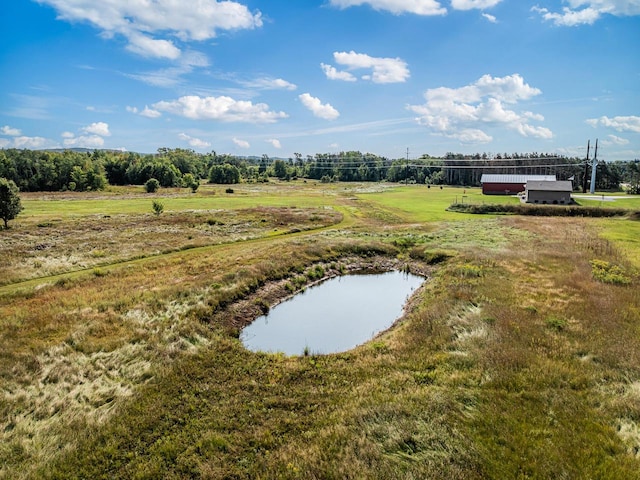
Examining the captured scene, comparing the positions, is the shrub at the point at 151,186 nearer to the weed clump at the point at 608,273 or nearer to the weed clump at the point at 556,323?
the weed clump at the point at 608,273

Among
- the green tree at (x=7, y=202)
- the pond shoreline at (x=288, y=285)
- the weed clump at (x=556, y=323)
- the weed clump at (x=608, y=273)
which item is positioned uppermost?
the green tree at (x=7, y=202)

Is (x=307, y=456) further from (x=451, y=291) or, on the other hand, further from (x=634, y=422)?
(x=451, y=291)

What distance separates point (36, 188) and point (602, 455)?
531 ft

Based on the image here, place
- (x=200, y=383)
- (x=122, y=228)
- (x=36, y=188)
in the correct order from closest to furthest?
(x=200, y=383), (x=122, y=228), (x=36, y=188)

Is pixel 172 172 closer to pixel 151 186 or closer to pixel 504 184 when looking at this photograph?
pixel 151 186

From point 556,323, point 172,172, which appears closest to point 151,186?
point 172,172

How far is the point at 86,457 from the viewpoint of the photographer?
11.2 m

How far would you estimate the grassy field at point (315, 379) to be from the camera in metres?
10.8

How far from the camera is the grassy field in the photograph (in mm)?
10758

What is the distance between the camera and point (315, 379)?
51.2ft

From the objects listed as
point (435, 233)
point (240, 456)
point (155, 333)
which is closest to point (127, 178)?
point (435, 233)

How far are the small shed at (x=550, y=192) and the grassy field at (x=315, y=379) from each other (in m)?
48.7

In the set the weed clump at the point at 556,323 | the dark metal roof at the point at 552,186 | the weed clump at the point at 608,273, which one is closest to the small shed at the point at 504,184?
the dark metal roof at the point at 552,186

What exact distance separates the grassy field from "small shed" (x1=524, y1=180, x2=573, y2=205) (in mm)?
48749
